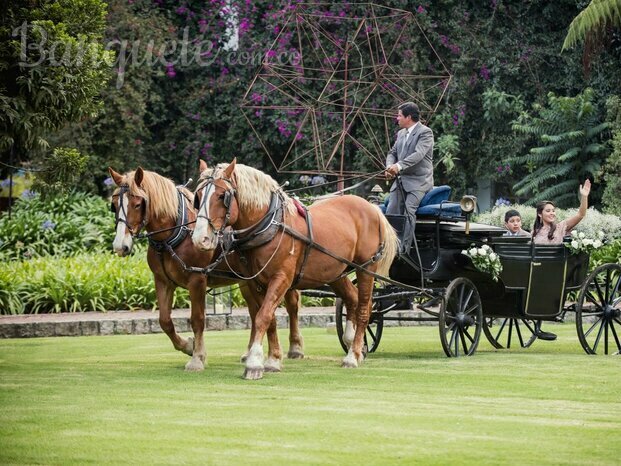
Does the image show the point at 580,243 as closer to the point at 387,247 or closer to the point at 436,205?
the point at 436,205

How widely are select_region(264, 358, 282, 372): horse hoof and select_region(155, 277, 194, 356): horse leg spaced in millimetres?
921

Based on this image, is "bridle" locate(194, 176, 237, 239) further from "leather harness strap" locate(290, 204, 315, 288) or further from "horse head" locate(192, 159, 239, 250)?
"leather harness strap" locate(290, 204, 315, 288)

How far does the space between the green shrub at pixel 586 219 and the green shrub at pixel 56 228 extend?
695 cm

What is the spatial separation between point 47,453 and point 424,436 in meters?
2.25

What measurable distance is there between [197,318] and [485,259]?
127 inches

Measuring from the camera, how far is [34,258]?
19.1 meters

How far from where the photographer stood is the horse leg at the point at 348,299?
470 inches

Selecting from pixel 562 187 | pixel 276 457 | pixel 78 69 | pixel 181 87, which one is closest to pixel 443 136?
pixel 562 187

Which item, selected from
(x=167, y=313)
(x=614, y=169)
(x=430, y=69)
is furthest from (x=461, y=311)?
(x=430, y=69)

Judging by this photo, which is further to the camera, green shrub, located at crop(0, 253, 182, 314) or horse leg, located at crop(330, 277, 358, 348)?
green shrub, located at crop(0, 253, 182, 314)

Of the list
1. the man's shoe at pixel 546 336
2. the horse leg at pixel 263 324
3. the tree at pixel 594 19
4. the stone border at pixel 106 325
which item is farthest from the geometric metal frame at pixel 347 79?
the horse leg at pixel 263 324

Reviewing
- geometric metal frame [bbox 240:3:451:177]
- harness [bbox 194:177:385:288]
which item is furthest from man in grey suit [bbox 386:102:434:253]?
geometric metal frame [bbox 240:3:451:177]

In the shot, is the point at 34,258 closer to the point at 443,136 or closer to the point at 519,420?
the point at 443,136

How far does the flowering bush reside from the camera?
12242 mm
